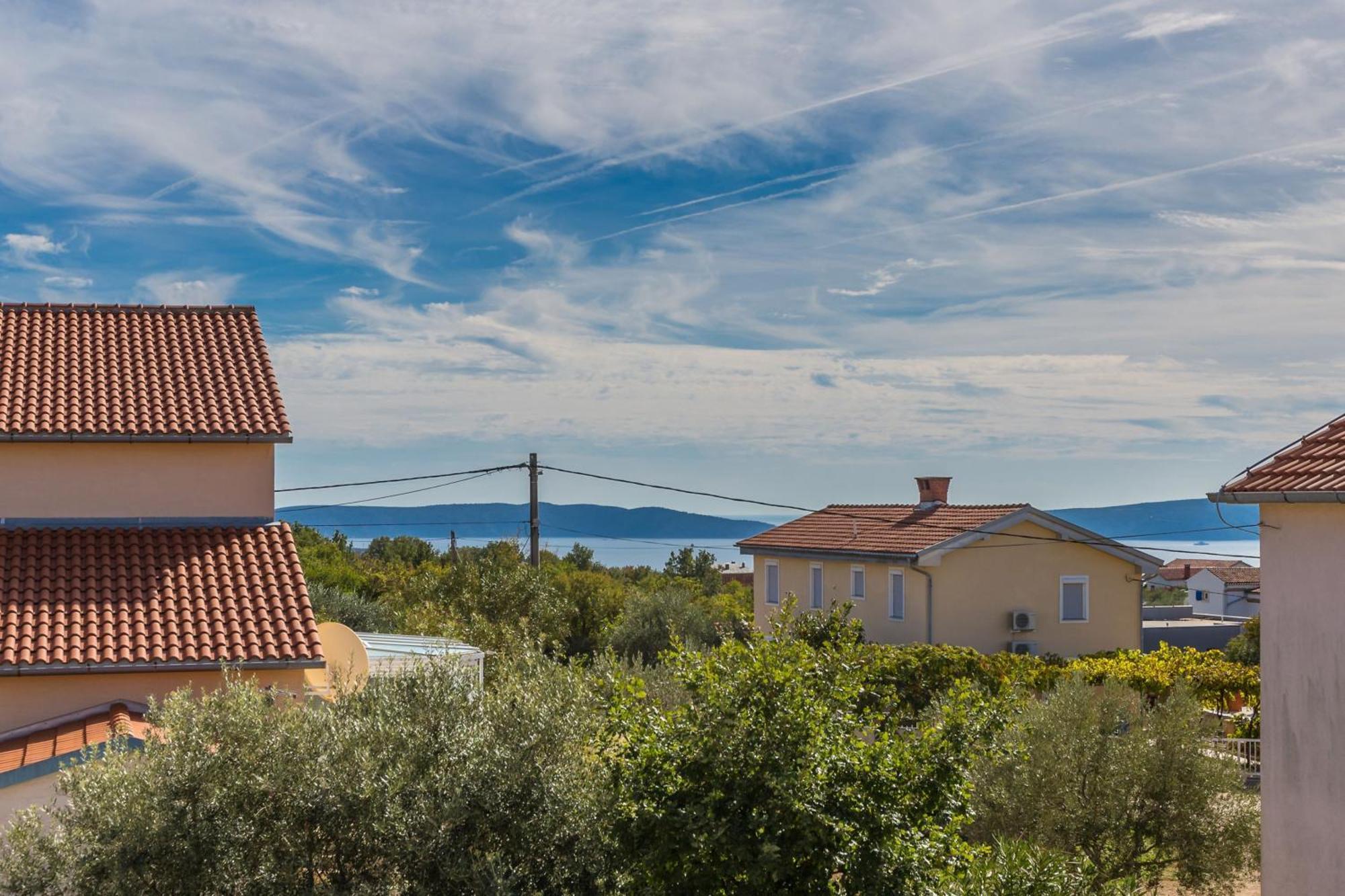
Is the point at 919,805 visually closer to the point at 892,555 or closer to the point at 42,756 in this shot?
the point at 42,756

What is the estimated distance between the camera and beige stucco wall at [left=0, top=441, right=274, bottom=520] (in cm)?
1664

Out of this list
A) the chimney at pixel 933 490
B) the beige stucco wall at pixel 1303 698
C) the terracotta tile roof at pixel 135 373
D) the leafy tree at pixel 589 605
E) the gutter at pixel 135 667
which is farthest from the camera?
the leafy tree at pixel 589 605

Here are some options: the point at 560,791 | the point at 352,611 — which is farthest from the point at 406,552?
the point at 560,791

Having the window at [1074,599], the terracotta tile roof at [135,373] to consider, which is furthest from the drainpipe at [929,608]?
the terracotta tile roof at [135,373]

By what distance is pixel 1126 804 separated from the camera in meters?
14.2

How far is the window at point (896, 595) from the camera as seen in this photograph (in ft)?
109

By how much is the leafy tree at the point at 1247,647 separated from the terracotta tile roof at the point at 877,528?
1472 centimetres

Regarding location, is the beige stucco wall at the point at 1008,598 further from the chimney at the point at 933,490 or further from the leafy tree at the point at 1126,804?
the leafy tree at the point at 1126,804

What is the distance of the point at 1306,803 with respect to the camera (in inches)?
499

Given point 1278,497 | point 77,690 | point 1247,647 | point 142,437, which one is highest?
point 142,437

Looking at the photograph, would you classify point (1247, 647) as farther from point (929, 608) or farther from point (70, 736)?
point (70, 736)

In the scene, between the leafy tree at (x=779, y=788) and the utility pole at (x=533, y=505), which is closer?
the leafy tree at (x=779, y=788)

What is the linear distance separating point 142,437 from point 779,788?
37.9 feet

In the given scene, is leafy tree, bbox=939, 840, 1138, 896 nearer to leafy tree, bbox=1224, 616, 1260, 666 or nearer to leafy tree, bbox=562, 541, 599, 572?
leafy tree, bbox=1224, 616, 1260, 666
